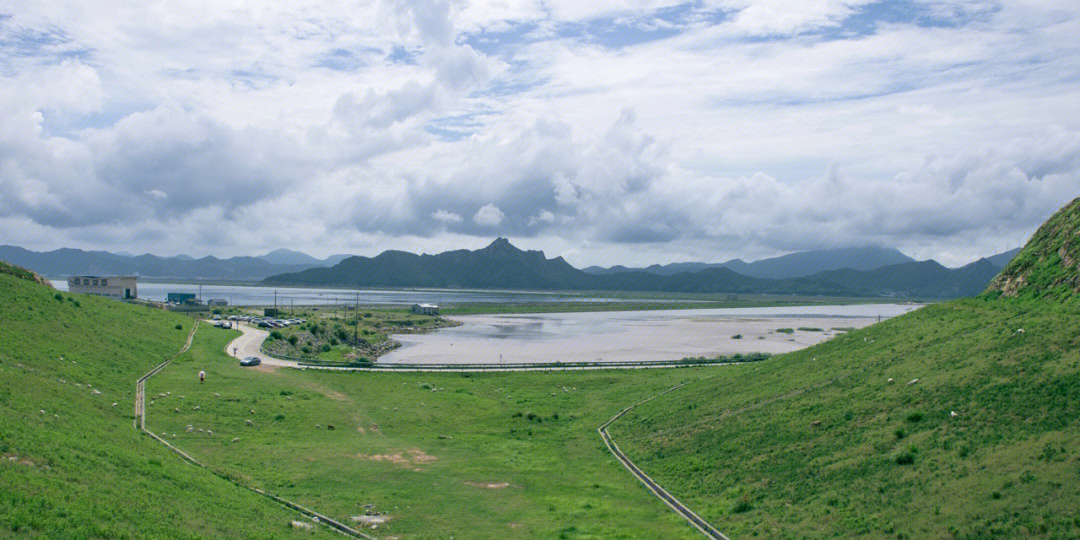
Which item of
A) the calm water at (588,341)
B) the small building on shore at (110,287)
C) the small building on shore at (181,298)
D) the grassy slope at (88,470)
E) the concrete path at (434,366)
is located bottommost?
the calm water at (588,341)

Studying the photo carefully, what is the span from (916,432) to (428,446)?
28.2m

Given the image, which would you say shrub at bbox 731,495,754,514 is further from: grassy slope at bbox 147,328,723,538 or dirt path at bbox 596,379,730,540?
grassy slope at bbox 147,328,723,538

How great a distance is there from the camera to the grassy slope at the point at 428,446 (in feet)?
97.1

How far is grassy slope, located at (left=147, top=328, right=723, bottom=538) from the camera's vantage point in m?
29.6

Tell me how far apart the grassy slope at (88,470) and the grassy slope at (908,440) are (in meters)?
19.4

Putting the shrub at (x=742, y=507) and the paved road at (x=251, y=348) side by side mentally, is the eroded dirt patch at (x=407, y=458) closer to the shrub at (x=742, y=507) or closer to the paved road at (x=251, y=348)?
the shrub at (x=742, y=507)

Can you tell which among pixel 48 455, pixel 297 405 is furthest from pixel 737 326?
pixel 48 455

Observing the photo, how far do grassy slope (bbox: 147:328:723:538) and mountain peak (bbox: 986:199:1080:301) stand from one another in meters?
26.7

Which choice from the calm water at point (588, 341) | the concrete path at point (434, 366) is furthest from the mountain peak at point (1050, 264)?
the calm water at point (588, 341)

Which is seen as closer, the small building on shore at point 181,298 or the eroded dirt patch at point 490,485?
the eroded dirt patch at point 490,485

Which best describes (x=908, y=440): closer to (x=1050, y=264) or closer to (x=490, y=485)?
(x=490, y=485)

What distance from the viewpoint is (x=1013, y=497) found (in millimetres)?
20859

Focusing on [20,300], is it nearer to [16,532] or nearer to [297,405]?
[297,405]

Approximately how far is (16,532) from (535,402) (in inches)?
1812
